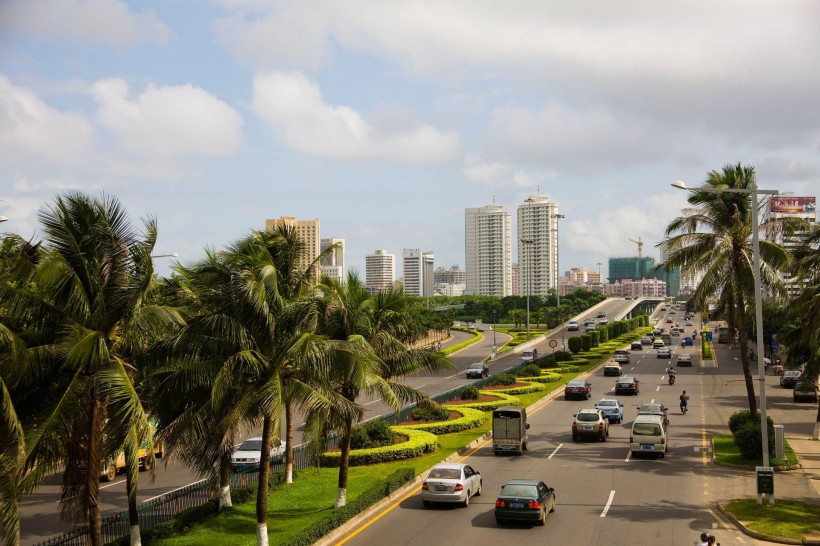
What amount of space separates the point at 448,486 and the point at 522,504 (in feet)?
9.91

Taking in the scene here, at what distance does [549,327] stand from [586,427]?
110 metres

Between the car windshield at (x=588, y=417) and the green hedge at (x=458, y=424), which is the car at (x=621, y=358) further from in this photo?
the car windshield at (x=588, y=417)

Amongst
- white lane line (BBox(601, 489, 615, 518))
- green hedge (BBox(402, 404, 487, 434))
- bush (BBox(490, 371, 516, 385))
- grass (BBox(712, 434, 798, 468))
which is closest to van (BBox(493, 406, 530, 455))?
green hedge (BBox(402, 404, 487, 434))

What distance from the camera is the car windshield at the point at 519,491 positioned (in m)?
22.6

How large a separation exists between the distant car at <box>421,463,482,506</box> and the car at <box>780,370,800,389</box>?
45.9m

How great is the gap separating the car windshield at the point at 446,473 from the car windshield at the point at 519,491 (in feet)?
7.67

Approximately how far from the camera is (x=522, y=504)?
880 inches

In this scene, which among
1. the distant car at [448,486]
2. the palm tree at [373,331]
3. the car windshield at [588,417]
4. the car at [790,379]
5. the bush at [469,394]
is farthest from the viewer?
the car at [790,379]

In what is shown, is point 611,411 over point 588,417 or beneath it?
beneath

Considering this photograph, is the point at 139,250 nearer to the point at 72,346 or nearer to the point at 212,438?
the point at 72,346

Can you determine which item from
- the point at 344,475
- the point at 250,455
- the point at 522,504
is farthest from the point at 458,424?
the point at 522,504

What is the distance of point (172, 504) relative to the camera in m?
24.1

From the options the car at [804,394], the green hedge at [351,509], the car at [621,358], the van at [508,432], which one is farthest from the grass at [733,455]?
A: the car at [621,358]

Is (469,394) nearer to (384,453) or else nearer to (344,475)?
(384,453)
